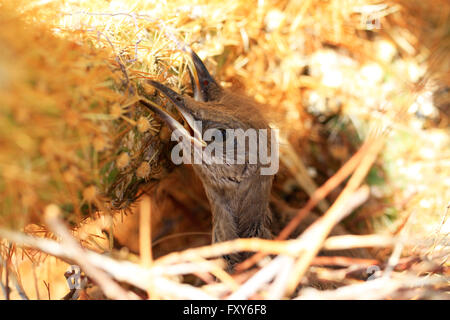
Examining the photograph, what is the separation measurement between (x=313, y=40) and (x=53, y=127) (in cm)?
152

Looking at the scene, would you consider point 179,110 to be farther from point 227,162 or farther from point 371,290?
point 371,290

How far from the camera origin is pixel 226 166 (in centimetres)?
126

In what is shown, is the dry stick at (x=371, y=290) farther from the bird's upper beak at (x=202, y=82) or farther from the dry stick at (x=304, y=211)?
the bird's upper beak at (x=202, y=82)

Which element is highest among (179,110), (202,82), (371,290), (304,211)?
(202,82)

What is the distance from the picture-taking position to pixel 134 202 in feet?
4.44

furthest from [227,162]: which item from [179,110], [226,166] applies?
[179,110]

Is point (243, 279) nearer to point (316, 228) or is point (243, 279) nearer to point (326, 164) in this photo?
point (316, 228)

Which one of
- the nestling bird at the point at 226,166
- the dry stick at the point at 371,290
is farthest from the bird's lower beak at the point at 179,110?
the dry stick at the point at 371,290

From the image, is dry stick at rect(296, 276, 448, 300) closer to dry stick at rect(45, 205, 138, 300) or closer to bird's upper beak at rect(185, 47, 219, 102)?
dry stick at rect(45, 205, 138, 300)

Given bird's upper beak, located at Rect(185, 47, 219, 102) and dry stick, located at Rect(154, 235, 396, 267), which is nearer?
dry stick, located at Rect(154, 235, 396, 267)

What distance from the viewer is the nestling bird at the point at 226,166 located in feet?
3.87

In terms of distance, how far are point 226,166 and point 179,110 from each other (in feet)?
0.78

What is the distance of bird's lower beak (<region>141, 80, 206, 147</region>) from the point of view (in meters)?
1.16

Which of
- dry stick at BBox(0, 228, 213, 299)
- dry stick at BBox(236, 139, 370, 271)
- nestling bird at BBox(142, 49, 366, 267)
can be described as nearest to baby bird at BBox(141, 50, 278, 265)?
nestling bird at BBox(142, 49, 366, 267)
